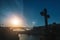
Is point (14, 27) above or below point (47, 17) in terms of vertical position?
below

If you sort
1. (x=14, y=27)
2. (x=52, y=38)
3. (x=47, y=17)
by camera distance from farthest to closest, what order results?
1. (x=47, y=17)
2. (x=14, y=27)
3. (x=52, y=38)

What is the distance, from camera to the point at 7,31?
1430 cm

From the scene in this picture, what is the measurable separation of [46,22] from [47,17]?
1.07m

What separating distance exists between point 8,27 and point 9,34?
745 mm

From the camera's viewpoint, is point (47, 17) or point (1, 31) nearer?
point (1, 31)

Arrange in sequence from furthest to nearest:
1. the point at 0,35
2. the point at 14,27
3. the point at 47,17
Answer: the point at 47,17 < the point at 14,27 < the point at 0,35

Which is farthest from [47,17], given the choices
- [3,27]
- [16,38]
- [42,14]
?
[3,27]

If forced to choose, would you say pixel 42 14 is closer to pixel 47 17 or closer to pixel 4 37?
Result: pixel 47 17

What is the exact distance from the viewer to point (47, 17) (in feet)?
70.0

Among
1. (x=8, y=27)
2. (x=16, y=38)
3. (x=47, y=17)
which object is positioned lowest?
(x=16, y=38)

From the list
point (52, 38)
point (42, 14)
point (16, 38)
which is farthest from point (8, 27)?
point (42, 14)

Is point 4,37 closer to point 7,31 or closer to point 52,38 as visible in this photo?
point 7,31

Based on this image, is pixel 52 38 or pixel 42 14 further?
pixel 42 14

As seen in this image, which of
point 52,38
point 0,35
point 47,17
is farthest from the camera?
point 47,17
